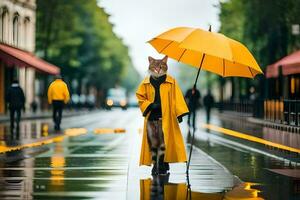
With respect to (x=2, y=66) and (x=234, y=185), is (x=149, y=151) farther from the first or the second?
(x=2, y=66)

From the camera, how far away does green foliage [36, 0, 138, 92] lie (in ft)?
199

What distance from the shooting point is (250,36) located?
4666cm

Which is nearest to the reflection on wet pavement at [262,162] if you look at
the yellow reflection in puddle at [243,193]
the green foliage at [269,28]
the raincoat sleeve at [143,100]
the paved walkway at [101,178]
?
the yellow reflection in puddle at [243,193]

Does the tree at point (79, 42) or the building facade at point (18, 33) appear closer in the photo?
the building facade at point (18, 33)

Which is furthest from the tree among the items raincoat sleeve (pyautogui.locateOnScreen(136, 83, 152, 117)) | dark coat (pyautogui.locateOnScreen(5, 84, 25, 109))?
raincoat sleeve (pyautogui.locateOnScreen(136, 83, 152, 117))

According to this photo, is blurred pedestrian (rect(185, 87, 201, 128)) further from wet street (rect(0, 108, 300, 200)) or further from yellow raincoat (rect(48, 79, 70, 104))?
yellow raincoat (rect(48, 79, 70, 104))

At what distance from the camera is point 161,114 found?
12.7 metres

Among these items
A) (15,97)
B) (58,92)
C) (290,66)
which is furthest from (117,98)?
(15,97)

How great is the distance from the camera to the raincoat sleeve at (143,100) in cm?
1258

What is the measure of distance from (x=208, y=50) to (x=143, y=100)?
1420 millimetres

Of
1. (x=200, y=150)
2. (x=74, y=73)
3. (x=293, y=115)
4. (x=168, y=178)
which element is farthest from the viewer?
(x=74, y=73)

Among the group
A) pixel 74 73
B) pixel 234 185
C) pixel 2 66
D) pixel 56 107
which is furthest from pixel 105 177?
pixel 74 73

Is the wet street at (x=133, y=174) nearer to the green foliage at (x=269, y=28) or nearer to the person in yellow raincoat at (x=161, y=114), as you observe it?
the person in yellow raincoat at (x=161, y=114)

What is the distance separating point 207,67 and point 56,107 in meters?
15.8
